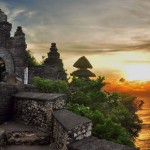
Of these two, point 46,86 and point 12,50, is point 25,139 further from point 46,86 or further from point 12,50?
point 12,50

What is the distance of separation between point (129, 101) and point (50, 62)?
1306 centimetres

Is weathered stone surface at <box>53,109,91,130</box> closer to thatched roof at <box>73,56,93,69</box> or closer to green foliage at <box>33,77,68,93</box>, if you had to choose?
green foliage at <box>33,77,68,93</box>

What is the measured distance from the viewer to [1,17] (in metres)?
22.5

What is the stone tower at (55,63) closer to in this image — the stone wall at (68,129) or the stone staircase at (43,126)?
the stone staircase at (43,126)

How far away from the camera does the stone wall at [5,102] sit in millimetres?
13219

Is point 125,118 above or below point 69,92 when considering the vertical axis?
below

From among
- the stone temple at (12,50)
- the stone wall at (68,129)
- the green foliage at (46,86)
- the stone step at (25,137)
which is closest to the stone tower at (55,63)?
the stone temple at (12,50)

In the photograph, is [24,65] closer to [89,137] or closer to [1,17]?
[1,17]

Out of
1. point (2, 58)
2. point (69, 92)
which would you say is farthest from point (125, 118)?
point (2, 58)

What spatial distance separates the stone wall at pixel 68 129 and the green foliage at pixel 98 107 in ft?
7.67

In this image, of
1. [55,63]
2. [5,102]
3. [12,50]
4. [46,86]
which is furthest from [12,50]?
[5,102]

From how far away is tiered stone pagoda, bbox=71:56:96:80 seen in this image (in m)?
27.1

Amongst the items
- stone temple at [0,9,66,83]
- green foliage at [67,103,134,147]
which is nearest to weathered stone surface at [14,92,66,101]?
green foliage at [67,103,134,147]

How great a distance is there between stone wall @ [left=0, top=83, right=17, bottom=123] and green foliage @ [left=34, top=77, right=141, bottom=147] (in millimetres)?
2308
